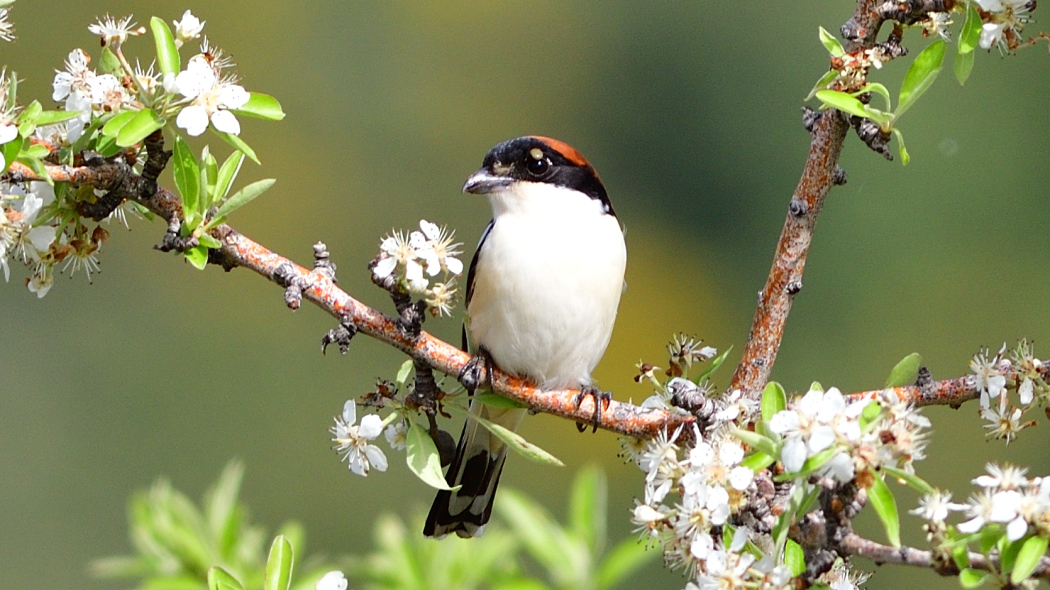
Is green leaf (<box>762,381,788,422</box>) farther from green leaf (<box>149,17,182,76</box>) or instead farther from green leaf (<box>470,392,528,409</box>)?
green leaf (<box>149,17,182,76</box>)

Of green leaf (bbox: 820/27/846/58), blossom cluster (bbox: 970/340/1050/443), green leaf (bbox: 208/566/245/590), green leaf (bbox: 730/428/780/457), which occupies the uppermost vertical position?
green leaf (bbox: 820/27/846/58)

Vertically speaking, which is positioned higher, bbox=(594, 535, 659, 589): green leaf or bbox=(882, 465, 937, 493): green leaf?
bbox=(594, 535, 659, 589): green leaf

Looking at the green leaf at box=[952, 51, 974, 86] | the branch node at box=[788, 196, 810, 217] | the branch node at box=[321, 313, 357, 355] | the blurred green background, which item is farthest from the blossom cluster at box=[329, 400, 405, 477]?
the blurred green background

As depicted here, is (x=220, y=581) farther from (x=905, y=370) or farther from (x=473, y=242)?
(x=473, y=242)

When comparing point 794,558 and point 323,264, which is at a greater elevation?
point 323,264

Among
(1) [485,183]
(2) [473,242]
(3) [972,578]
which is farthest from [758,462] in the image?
(2) [473,242]

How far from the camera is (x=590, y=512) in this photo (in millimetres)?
2828

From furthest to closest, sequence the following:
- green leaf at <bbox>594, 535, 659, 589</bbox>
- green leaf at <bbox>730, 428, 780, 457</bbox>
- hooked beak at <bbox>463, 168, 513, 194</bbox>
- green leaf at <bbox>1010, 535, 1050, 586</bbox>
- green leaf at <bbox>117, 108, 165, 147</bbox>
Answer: hooked beak at <bbox>463, 168, 513, 194</bbox> → green leaf at <bbox>594, 535, 659, 589</bbox> → green leaf at <bbox>117, 108, 165, 147</bbox> → green leaf at <bbox>730, 428, 780, 457</bbox> → green leaf at <bbox>1010, 535, 1050, 586</bbox>

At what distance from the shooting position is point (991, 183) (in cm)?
1010

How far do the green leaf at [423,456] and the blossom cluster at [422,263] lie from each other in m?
0.22

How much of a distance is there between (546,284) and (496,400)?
30.5 inches

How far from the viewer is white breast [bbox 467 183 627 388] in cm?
275

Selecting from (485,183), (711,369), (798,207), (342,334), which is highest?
(485,183)

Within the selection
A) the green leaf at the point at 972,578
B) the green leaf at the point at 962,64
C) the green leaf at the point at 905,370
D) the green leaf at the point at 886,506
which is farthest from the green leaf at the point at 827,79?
the green leaf at the point at 972,578
